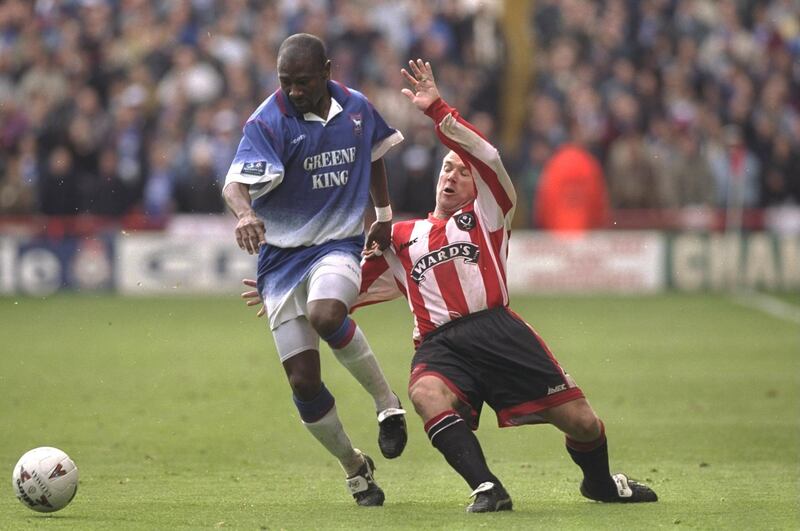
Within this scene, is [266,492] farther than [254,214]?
Yes

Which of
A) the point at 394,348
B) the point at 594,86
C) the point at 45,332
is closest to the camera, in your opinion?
the point at 394,348

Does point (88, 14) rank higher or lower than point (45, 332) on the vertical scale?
higher

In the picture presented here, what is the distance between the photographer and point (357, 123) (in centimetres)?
836

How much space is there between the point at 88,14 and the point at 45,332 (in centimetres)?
698

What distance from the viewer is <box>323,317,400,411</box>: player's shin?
8188 mm

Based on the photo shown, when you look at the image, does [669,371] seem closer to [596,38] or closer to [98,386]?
[98,386]

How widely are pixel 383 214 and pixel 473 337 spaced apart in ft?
3.15

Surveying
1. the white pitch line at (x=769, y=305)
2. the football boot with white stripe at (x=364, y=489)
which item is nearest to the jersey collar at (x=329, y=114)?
the football boot with white stripe at (x=364, y=489)

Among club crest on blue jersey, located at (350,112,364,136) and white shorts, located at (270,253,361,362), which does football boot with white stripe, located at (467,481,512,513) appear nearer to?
white shorts, located at (270,253,361,362)

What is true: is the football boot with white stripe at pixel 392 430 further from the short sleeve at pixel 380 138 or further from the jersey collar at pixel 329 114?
the jersey collar at pixel 329 114

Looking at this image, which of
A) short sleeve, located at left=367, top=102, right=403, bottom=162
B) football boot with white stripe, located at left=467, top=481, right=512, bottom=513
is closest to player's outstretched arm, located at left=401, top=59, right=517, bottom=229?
short sleeve, located at left=367, top=102, right=403, bottom=162

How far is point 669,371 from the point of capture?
15344 millimetres

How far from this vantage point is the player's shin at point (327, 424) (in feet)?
26.9

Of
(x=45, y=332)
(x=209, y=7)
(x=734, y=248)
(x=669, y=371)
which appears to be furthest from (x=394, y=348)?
(x=209, y=7)
